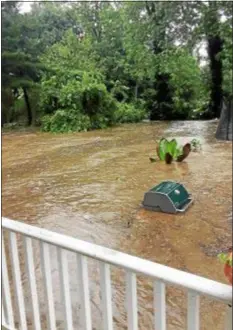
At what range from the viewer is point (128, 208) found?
1718 millimetres

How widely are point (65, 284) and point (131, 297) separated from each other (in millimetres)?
261

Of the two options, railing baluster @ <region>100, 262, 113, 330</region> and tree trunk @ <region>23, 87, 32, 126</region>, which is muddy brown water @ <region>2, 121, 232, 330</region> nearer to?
tree trunk @ <region>23, 87, 32, 126</region>

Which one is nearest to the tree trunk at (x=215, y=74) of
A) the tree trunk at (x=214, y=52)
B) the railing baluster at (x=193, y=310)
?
the tree trunk at (x=214, y=52)

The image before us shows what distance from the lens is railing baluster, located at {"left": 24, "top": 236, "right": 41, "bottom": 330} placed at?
119 centimetres

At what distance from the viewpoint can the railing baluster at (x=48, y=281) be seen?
114 cm

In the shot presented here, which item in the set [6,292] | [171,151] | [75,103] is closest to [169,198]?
[171,151]

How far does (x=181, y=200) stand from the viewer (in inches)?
48.8

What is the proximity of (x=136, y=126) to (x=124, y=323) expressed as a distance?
0.75 meters

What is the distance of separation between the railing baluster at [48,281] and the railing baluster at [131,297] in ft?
1.01

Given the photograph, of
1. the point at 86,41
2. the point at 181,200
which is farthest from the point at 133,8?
the point at 181,200

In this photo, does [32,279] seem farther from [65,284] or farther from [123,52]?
[123,52]

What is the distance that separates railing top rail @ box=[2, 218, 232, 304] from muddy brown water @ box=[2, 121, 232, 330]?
11 cm

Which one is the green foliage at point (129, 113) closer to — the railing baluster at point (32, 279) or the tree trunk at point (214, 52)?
the tree trunk at point (214, 52)

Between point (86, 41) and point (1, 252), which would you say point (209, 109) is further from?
point (1, 252)
